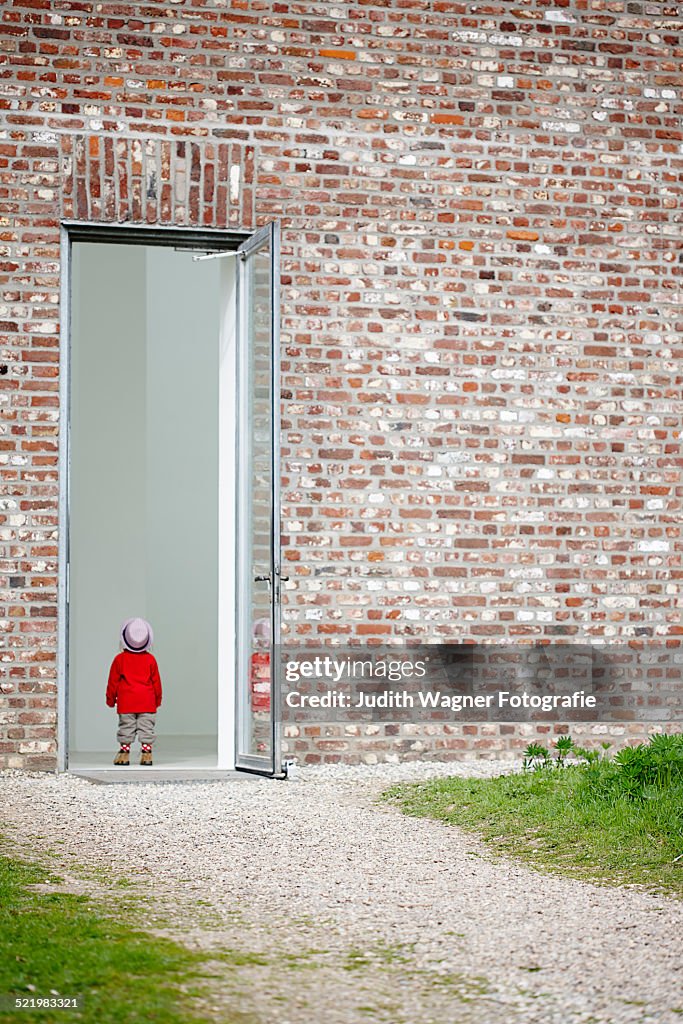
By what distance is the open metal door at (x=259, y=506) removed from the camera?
657 cm

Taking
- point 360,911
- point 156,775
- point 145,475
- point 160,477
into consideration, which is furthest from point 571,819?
point 160,477

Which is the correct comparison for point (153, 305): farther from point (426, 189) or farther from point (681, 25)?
point (681, 25)

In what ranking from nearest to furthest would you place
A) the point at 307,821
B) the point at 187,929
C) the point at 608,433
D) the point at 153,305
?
the point at 187,929 → the point at 307,821 → the point at 608,433 → the point at 153,305

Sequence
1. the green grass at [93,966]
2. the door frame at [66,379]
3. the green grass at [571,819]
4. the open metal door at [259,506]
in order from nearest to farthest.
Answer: the green grass at [93,966], the green grass at [571,819], the open metal door at [259,506], the door frame at [66,379]

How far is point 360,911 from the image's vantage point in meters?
3.80

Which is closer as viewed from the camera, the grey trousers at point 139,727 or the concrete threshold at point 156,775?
the concrete threshold at point 156,775

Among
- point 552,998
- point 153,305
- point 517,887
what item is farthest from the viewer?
point 153,305

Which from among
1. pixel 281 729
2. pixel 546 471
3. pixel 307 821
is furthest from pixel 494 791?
pixel 546 471

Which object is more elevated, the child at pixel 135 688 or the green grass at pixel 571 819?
the child at pixel 135 688

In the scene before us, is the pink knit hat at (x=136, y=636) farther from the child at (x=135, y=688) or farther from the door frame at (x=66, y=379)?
the door frame at (x=66, y=379)

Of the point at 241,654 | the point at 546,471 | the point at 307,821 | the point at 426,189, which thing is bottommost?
the point at 307,821

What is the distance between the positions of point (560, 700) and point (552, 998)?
4328 millimetres

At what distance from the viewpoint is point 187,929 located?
3.51m

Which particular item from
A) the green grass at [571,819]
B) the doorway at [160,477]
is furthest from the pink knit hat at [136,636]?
the green grass at [571,819]
